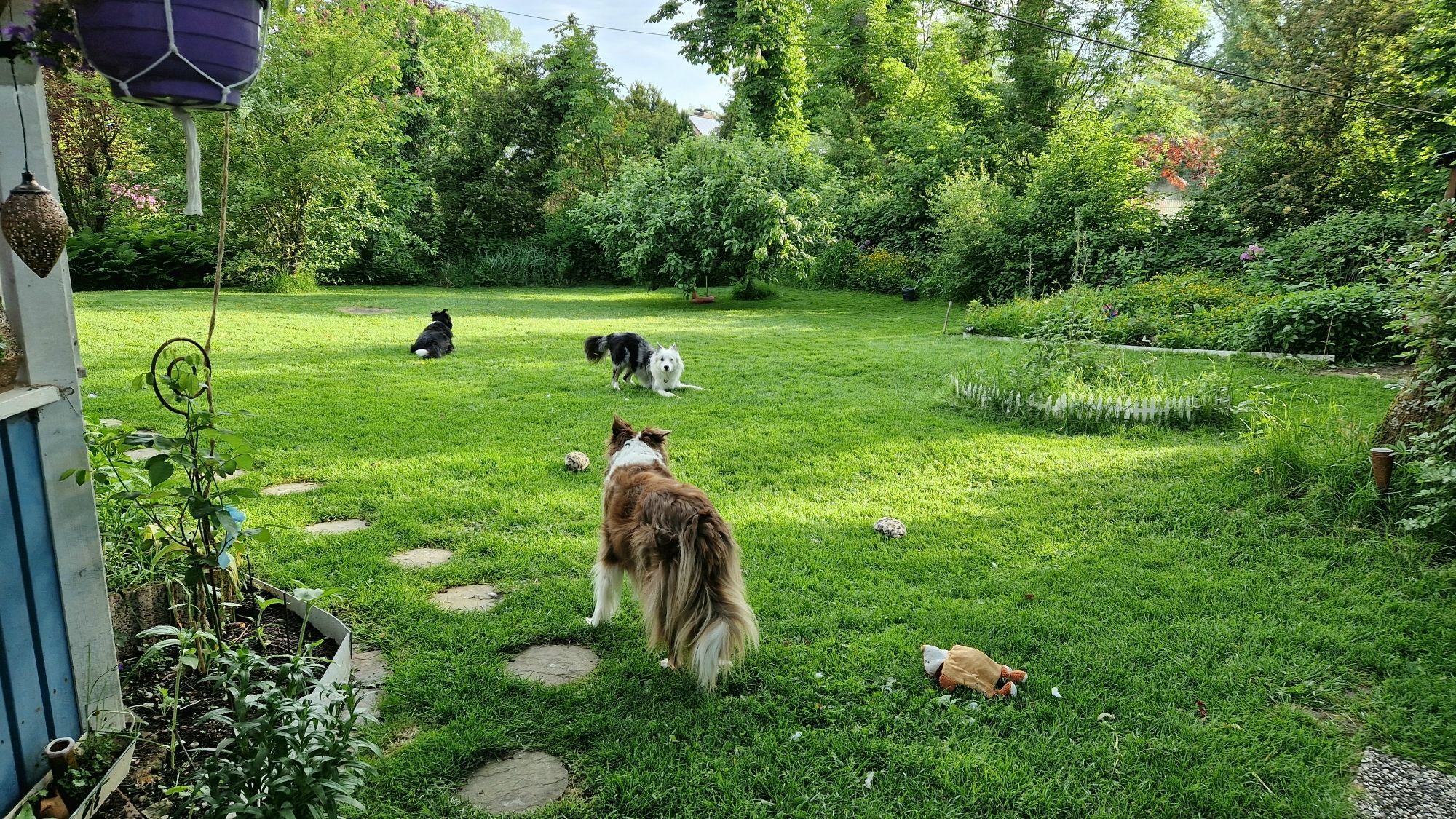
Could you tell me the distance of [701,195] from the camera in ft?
51.0

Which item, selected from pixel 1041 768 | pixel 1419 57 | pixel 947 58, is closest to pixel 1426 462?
pixel 1041 768

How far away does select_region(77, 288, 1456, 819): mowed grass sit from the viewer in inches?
Result: 94.3

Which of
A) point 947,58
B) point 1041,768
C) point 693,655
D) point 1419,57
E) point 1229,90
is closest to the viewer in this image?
point 1041,768

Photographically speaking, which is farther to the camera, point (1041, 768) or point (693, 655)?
point (693, 655)

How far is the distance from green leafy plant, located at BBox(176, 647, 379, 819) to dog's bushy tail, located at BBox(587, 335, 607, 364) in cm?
630

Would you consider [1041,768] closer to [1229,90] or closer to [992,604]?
[992,604]

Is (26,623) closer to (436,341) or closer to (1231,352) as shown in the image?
(436,341)

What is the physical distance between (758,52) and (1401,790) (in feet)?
73.4

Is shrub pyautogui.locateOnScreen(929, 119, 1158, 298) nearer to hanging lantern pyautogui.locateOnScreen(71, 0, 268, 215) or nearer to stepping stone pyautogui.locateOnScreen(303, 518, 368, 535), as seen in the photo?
stepping stone pyautogui.locateOnScreen(303, 518, 368, 535)

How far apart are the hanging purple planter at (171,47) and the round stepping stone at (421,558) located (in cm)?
245

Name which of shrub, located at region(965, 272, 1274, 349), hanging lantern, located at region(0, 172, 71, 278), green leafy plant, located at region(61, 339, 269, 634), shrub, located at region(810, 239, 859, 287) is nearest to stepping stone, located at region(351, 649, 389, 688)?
green leafy plant, located at region(61, 339, 269, 634)

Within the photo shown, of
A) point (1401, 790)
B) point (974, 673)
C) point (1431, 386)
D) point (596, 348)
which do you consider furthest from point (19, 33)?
point (596, 348)

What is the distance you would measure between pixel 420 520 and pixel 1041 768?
134 inches

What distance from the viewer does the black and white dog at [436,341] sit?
9164 millimetres
